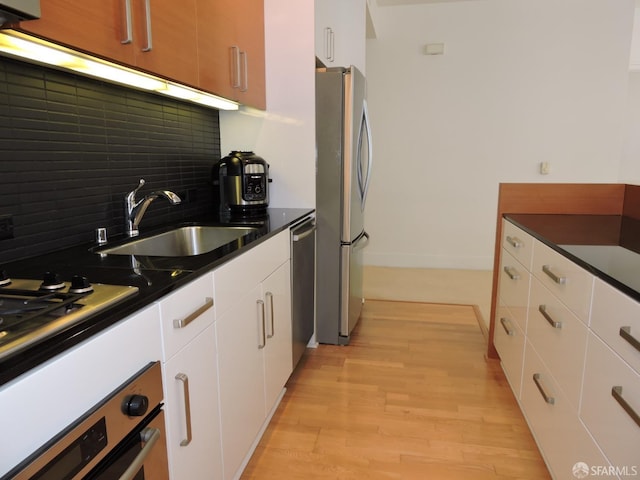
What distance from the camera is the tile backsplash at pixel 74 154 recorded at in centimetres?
134

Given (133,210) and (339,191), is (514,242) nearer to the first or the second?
(339,191)

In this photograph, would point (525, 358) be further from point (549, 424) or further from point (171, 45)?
point (171, 45)

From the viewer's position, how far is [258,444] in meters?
1.86

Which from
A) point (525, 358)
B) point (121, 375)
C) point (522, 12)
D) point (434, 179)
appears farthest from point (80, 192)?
point (522, 12)

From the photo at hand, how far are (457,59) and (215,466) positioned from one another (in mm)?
4257

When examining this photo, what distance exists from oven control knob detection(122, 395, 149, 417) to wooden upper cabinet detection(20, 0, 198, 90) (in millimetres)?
851

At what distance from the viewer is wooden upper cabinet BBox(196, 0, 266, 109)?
1837 mm

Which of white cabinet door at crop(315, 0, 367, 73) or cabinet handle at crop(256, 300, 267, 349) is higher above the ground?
white cabinet door at crop(315, 0, 367, 73)

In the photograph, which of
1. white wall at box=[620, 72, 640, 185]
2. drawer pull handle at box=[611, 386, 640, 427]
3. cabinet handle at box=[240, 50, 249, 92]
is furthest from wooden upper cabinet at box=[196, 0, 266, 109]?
white wall at box=[620, 72, 640, 185]

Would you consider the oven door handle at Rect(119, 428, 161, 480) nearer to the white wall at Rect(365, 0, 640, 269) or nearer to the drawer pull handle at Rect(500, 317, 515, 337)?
the drawer pull handle at Rect(500, 317, 515, 337)

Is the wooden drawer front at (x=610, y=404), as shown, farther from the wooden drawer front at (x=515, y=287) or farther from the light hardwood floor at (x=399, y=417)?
the wooden drawer front at (x=515, y=287)

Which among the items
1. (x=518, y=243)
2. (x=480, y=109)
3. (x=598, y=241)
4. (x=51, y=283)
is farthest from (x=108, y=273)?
(x=480, y=109)

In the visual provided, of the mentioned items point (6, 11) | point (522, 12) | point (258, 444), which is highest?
point (522, 12)

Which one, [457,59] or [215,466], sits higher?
[457,59]
